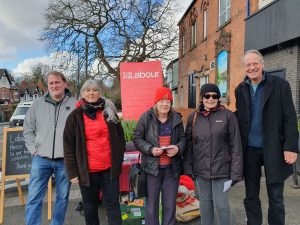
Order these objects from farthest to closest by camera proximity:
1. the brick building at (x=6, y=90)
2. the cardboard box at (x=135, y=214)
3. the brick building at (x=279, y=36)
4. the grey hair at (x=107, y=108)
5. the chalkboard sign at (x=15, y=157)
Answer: the brick building at (x=6, y=90) → the brick building at (x=279, y=36) → the chalkboard sign at (x=15, y=157) → the cardboard box at (x=135, y=214) → the grey hair at (x=107, y=108)

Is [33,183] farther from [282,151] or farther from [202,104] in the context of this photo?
[282,151]

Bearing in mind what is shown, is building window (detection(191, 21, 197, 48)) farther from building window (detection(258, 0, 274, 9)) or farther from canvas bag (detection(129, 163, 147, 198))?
canvas bag (detection(129, 163, 147, 198))

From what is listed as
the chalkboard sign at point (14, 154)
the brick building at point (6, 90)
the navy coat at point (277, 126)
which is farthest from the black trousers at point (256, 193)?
the brick building at point (6, 90)

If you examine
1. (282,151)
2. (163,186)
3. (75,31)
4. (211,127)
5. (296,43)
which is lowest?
(163,186)

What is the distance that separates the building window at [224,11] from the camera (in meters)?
13.7

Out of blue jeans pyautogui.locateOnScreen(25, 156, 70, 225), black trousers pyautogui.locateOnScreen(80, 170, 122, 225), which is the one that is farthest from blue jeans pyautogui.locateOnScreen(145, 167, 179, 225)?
blue jeans pyautogui.locateOnScreen(25, 156, 70, 225)

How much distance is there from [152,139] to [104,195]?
805 mm

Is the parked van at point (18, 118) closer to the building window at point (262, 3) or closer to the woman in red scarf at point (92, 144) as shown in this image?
the building window at point (262, 3)

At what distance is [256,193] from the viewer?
3570 mm

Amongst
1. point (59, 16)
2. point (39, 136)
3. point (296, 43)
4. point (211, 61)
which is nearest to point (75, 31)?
point (59, 16)

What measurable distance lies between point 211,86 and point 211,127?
43 centimetres

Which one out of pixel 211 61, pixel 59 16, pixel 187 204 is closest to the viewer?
pixel 187 204

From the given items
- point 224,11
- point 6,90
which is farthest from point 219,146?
point 6,90

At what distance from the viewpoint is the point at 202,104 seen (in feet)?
11.3
